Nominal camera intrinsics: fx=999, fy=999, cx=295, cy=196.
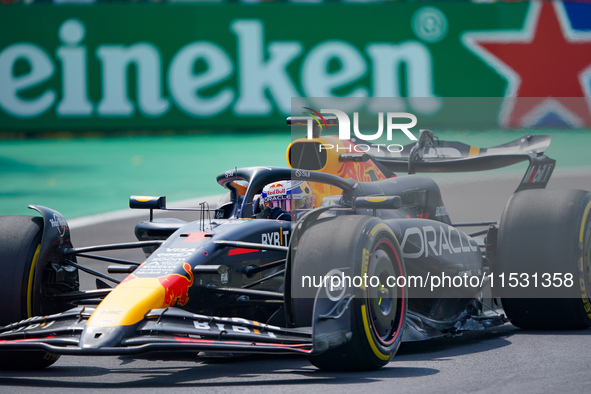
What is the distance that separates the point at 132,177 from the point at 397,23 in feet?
28.9

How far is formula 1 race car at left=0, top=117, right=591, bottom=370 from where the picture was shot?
531 cm

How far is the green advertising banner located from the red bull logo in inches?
735

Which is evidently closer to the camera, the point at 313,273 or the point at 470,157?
the point at 313,273

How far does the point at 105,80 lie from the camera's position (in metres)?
24.2

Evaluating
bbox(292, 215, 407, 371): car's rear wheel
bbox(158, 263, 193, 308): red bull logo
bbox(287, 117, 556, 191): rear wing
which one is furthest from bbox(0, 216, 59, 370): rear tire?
bbox(287, 117, 556, 191): rear wing

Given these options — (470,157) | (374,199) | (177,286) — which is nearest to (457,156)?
(470,157)

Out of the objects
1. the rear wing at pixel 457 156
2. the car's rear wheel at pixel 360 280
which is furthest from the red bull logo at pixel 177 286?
the rear wing at pixel 457 156

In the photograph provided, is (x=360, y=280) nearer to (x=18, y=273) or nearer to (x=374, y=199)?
(x=374, y=199)

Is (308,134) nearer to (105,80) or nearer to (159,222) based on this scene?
(159,222)

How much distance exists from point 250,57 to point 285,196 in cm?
1780

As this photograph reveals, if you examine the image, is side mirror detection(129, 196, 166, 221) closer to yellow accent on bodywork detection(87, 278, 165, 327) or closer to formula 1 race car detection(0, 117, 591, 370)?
formula 1 race car detection(0, 117, 591, 370)

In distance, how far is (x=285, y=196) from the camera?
690 centimetres

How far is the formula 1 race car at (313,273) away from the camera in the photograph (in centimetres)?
531

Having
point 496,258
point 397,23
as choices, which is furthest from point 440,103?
point 496,258
